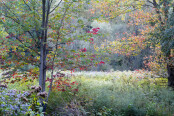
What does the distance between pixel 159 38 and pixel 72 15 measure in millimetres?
3147

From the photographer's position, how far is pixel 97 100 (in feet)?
14.4

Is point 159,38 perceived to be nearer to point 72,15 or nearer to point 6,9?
point 72,15

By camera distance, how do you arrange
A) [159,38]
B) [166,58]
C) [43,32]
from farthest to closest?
[166,58], [159,38], [43,32]

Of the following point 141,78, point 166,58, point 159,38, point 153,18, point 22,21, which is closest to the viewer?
point 22,21

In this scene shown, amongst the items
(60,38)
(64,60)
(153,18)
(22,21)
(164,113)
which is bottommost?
(164,113)

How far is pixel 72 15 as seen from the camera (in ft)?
13.5

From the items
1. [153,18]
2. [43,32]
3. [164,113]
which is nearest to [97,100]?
[164,113]

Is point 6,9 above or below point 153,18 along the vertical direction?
below

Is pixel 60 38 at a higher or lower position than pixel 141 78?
higher

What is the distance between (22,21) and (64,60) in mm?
1394

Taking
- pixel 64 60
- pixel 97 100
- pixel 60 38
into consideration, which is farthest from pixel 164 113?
pixel 60 38

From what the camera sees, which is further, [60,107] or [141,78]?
[141,78]

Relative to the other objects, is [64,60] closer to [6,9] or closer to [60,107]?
[60,107]

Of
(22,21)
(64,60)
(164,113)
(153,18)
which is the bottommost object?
(164,113)
